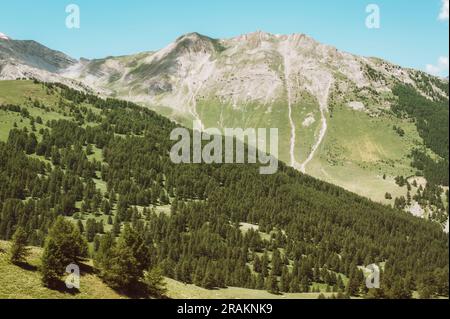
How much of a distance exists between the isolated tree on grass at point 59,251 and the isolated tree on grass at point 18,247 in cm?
338

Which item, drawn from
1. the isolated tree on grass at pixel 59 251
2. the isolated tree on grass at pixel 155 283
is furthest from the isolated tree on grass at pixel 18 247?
the isolated tree on grass at pixel 155 283

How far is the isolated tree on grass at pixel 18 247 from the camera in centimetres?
6396

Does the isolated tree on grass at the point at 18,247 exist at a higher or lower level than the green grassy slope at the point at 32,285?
higher

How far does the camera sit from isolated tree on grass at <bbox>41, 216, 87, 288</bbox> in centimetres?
6250

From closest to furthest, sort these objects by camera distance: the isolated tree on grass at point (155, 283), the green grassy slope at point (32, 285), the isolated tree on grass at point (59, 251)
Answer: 1. the green grassy slope at point (32, 285)
2. the isolated tree on grass at point (59, 251)
3. the isolated tree on grass at point (155, 283)

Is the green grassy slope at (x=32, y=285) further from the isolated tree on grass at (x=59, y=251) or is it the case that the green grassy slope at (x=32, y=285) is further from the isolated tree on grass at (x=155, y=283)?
the isolated tree on grass at (x=155, y=283)

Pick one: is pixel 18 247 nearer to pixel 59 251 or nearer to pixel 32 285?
pixel 59 251

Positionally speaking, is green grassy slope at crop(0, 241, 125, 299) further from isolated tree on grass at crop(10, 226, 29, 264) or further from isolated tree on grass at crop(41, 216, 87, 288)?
isolated tree on grass at crop(41, 216, 87, 288)
